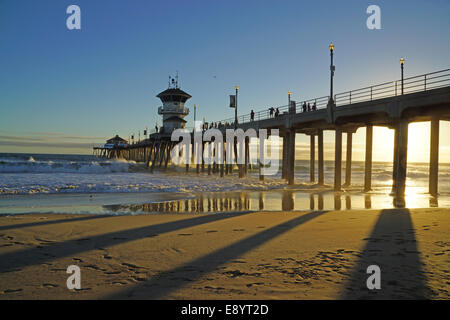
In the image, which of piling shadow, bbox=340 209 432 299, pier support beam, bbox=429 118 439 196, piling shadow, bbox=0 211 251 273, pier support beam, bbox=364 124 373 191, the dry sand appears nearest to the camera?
piling shadow, bbox=340 209 432 299

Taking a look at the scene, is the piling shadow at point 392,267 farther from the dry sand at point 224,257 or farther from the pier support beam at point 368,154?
the pier support beam at point 368,154

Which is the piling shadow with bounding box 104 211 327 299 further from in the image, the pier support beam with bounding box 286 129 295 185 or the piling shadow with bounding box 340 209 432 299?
the pier support beam with bounding box 286 129 295 185

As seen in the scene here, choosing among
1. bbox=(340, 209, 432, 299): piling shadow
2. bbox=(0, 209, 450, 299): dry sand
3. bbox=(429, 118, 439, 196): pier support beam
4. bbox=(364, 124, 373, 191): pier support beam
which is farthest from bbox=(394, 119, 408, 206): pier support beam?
bbox=(340, 209, 432, 299): piling shadow

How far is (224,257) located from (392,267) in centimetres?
269

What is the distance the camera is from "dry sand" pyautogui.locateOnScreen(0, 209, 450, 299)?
14.1 feet

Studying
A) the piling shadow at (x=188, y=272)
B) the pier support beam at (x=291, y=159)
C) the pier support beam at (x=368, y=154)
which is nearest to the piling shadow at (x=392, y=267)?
the piling shadow at (x=188, y=272)

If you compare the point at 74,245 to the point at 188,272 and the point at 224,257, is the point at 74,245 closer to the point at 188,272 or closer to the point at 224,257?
the point at 188,272

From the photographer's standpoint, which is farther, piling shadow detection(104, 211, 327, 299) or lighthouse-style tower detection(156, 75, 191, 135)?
lighthouse-style tower detection(156, 75, 191, 135)

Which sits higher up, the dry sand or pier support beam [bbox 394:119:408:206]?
pier support beam [bbox 394:119:408:206]

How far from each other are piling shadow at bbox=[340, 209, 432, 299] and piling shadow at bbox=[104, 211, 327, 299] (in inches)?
79.3

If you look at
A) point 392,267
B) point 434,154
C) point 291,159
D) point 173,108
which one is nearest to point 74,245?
point 392,267
